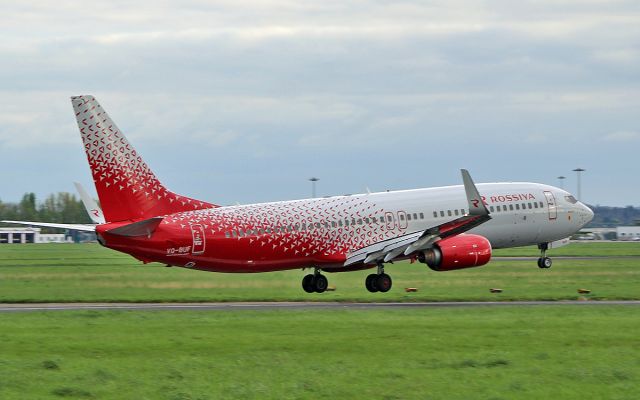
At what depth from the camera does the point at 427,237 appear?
44875mm

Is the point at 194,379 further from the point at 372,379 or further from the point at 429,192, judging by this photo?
the point at 429,192

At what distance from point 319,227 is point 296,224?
112 cm

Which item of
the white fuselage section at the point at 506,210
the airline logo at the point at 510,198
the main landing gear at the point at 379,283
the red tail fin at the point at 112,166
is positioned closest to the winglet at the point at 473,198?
the white fuselage section at the point at 506,210

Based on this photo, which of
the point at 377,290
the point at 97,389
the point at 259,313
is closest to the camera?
the point at 97,389

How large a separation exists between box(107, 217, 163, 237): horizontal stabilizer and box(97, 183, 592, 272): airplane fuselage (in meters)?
0.24

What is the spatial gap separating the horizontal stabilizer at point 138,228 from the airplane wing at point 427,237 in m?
9.63

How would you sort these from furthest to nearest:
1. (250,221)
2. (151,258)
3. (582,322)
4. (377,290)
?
(377,290), (250,221), (151,258), (582,322)

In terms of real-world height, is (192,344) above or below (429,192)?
below

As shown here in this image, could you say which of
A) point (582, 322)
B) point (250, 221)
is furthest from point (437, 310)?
point (250, 221)

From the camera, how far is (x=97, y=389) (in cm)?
2152

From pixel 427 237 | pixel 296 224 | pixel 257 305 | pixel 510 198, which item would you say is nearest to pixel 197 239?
pixel 257 305

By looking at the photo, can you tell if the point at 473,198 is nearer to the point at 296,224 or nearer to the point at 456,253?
the point at 456,253

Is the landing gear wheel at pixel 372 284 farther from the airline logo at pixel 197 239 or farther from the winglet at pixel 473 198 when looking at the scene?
the airline logo at pixel 197 239

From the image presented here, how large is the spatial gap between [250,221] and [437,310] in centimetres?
934
